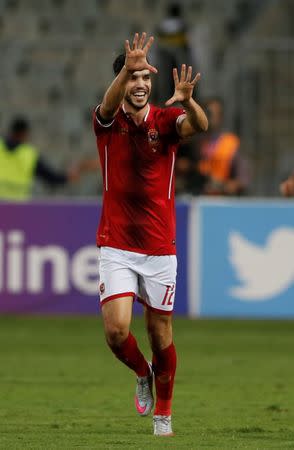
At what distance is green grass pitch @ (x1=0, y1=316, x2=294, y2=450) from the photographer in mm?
7148

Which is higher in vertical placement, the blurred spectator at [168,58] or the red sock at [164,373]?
the blurred spectator at [168,58]

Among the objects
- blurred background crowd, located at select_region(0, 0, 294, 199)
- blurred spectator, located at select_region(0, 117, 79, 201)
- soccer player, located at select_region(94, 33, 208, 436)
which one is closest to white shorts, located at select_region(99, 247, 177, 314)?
soccer player, located at select_region(94, 33, 208, 436)

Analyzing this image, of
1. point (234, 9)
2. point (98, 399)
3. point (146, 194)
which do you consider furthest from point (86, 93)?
point (146, 194)

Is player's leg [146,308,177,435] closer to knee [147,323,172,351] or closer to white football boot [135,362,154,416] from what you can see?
knee [147,323,172,351]

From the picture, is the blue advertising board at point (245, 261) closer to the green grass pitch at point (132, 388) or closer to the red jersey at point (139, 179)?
the green grass pitch at point (132, 388)

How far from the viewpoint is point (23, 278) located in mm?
14969

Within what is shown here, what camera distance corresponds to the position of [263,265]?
49.0ft

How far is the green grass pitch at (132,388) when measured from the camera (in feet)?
23.5

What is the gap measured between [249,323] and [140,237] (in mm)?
7850

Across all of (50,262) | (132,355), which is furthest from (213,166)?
(132,355)

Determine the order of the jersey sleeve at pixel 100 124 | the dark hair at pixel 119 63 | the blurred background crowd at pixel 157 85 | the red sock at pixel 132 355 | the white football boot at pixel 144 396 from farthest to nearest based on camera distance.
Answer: the blurred background crowd at pixel 157 85 < the white football boot at pixel 144 396 < the red sock at pixel 132 355 < the dark hair at pixel 119 63 < the jersey sleeve at pixel 100 124

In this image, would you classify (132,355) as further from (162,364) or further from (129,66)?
(129,66)

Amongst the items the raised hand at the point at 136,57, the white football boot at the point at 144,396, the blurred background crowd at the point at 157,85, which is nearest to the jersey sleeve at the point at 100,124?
the raised hand at the point at 136,57

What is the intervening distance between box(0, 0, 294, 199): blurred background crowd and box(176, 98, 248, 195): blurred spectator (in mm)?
13
